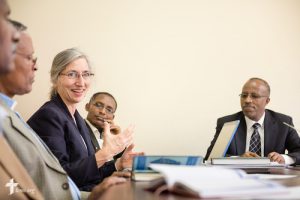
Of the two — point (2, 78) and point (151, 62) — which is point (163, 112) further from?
point (2, 78)

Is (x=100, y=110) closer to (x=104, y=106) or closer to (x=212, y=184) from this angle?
(x=104, y=106)

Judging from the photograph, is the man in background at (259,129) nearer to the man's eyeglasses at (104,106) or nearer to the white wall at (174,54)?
the white wall at (174,54)

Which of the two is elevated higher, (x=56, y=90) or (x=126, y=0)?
(x=126, y=0)

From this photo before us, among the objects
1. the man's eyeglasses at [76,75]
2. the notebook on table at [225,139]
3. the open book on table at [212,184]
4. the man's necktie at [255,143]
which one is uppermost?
the man's eyeglasses at [76,75]

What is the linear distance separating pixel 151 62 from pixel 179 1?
0.66 meters

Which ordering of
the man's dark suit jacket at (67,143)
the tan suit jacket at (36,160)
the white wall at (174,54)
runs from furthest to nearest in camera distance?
the white wall at (174,54) < the man's dark suit jacket at (67,143) < the tan suit jacket at (36,160)

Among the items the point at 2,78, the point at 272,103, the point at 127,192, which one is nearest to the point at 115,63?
the point at 272,103

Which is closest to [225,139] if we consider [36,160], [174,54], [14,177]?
[36,160]

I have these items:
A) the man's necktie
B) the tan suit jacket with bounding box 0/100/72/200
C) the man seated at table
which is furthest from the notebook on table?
the man seated at table

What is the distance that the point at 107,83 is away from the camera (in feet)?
10.8

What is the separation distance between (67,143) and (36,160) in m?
0.50

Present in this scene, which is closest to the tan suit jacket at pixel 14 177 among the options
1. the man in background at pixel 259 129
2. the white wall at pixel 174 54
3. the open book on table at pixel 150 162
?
the open book on table at pixel 150 162

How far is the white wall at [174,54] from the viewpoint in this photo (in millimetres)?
3271

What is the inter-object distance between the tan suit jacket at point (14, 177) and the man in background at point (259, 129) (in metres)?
1.77
